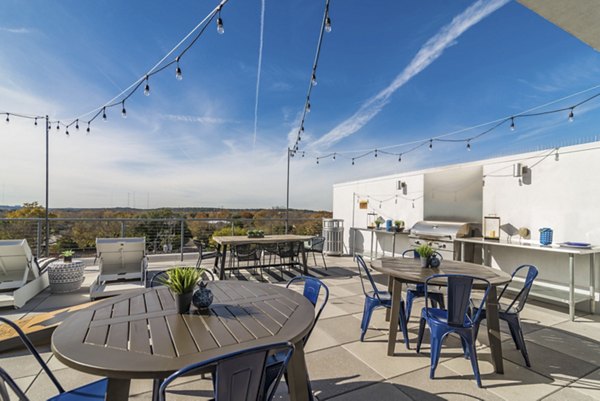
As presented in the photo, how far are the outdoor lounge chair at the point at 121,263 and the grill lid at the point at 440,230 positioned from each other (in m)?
5.24

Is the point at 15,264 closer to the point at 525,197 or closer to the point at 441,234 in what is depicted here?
the point at 441,234

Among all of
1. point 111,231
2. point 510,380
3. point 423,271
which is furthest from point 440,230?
point 111,231

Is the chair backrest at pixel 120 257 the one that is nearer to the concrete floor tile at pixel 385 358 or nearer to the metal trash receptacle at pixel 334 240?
the concrete floor tile at pixel 385 358

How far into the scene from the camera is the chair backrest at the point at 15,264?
377 cm

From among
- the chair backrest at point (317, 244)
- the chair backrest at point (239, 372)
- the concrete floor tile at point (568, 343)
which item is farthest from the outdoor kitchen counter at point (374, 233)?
the chair backrest at point (239, 372)

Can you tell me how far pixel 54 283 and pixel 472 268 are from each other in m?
5.61

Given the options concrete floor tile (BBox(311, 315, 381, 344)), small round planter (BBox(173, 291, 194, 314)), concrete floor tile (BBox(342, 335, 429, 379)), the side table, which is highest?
small round planter (BBox(173, 291, 194, 314))

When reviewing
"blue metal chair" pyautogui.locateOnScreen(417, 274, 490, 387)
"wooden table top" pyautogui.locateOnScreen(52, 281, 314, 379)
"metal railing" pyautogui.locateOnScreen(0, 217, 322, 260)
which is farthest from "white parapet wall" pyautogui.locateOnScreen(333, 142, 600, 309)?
"wooden table top" pyautogui.locateOnScreen(52, 281, 314, 379)

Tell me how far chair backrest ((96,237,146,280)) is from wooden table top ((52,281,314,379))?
3003 millimetres

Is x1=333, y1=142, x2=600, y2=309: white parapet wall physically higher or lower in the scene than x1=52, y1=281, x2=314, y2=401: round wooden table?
higher

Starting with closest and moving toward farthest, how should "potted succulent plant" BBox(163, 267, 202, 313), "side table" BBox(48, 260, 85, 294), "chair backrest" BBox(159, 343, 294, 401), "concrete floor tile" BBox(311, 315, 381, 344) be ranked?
"chair backrest" BBox(159, 343, 294, 401)
"potted succulent plant" BBox(163, 267, 202, 313)
"concrete floor tile" BBox(311, 315, 381, 344)
"side table" BBox(48, 260, 85, 294)

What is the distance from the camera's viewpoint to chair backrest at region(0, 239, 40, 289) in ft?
12.4

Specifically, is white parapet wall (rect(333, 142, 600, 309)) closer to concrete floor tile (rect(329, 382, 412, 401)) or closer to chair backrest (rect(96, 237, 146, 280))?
concrete floor tile (rect(329, 382, 412, 401))

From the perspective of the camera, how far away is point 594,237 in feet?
12.4
